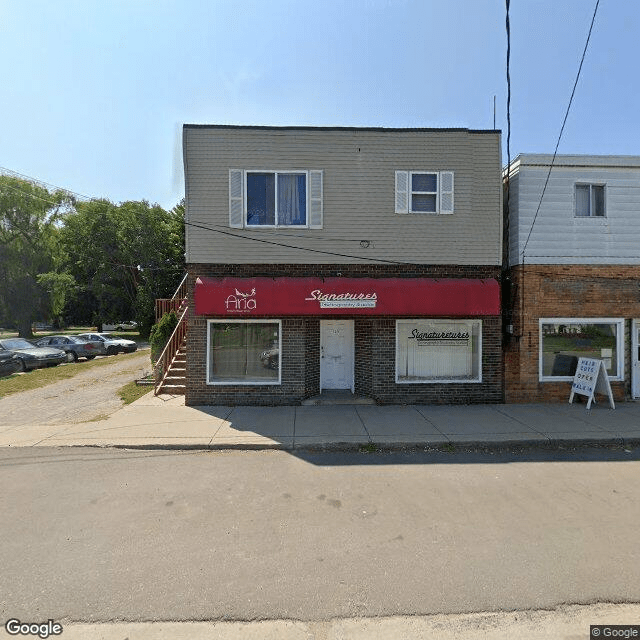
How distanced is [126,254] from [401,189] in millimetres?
32939

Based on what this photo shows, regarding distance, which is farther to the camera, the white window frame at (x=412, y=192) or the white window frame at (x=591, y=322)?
the white window frame at (x=591, y=322)

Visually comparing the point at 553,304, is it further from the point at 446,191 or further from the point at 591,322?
the point at 446,191

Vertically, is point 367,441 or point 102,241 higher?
point 102,241

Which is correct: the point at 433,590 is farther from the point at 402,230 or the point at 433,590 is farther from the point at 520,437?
the point at 402,230

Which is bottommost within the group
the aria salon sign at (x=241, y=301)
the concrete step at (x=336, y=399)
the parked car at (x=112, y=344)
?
the concrete step at (x=336, y=399)

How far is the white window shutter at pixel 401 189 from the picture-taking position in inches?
364

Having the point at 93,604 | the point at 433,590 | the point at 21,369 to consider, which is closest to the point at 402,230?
the point at 433,590

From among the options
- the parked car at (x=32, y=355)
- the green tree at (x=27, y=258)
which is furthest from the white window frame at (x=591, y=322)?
the green tree at (x=27, y=258)

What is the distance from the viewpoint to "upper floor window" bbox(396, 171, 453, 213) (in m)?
9.27

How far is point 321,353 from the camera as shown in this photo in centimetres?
992

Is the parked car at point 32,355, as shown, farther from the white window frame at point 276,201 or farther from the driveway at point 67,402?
the white window frame at point 276,201

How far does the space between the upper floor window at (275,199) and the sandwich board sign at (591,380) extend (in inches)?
284

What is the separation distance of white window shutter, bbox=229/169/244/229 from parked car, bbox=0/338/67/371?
12.9 metres

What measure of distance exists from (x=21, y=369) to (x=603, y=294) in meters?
Result: 20.9
